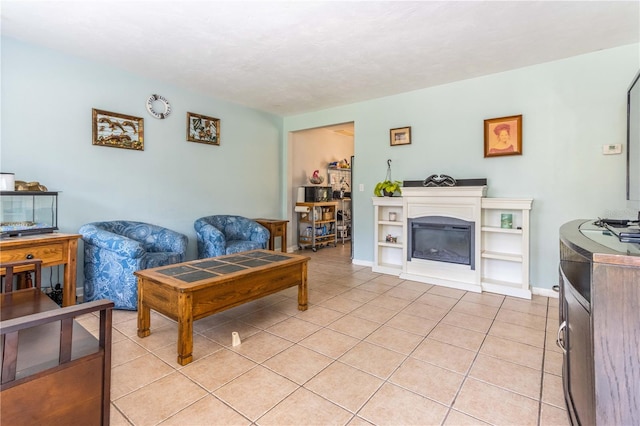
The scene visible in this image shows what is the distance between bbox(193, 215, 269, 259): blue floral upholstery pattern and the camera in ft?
12.2

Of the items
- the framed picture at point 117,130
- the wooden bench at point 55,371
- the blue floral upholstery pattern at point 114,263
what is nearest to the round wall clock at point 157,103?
the framed picture at point 117,130

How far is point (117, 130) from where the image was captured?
353 centimetres

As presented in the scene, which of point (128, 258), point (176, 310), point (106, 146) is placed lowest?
point (176, 310)

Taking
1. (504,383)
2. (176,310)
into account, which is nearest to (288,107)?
(176,310)

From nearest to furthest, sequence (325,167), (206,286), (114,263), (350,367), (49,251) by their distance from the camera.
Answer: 1. (350,367)
2. (206,286)
3. (49,251)
4. (114,263)
5. (325,167)

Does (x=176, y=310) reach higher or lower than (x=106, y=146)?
lower

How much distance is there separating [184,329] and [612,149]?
4.08 metres

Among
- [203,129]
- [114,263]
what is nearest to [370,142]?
[203,129]

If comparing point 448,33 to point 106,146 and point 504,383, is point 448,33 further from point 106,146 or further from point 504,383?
point 106,146

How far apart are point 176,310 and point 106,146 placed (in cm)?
248

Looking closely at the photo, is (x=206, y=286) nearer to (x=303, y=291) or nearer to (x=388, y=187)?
(x=303, y=291)

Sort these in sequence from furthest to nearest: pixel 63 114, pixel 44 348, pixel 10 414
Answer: pixel 63 114 < pixel 44 348 < pixel 10 414

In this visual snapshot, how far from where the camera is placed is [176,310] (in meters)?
2.02

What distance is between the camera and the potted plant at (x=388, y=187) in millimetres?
4273
